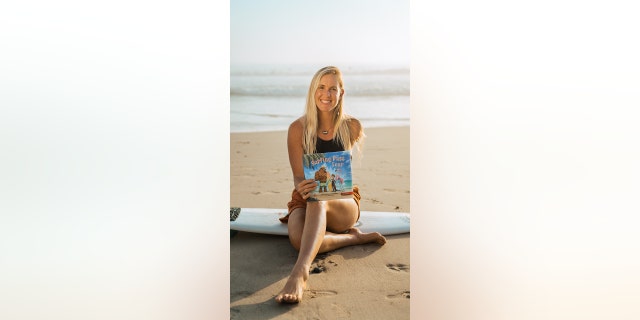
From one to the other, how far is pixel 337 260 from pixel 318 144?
0.47 m

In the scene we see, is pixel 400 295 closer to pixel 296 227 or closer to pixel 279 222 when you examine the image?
pixel 296 227

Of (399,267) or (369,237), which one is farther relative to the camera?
(369,237)

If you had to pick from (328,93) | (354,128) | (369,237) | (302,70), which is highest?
(302,70)

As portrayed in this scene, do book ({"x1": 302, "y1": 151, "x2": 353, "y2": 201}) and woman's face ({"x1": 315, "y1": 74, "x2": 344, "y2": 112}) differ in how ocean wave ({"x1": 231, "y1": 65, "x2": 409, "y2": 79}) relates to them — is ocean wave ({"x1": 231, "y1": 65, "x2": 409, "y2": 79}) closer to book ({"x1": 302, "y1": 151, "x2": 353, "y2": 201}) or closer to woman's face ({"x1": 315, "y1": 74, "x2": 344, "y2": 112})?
woman's face ({"x1": 315, "y1": 74, "x2": 344, "y2": 112})

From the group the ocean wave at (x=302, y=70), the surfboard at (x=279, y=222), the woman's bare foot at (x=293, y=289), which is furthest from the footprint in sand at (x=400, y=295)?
the ocean wave at (x=302, y=70)

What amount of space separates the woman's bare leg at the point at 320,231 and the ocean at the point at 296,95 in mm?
416

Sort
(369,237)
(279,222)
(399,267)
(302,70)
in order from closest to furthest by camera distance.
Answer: (399,267), (369,237), (279,222), (302,70)

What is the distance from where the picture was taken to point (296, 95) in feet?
11.0

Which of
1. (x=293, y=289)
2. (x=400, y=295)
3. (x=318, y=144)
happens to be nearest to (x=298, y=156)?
(x=318, y=144)

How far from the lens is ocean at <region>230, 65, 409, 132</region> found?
2877 millimetres

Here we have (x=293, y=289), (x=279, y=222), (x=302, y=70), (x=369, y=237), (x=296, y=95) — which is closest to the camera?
(x=293, y=289)

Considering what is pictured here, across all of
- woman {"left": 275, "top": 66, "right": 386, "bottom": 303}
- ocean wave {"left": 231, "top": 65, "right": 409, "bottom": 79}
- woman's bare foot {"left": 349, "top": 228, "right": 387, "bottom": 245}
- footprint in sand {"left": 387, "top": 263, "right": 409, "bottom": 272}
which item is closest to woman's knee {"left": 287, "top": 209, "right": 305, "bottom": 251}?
woman {"left": 275, "top": 66, "right": 386, "bottom": 303}
